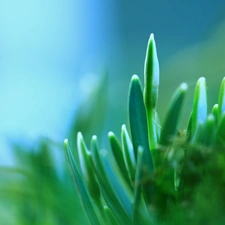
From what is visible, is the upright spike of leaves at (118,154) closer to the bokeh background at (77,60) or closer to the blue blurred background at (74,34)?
the bokeh background at (77,60)

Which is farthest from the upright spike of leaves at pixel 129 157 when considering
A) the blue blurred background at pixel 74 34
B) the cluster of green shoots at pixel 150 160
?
the blue blurred background at pixel 74 34

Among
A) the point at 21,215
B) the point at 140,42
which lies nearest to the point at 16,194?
the point at 21,215

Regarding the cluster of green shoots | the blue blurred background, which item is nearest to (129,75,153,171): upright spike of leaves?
the cluster of green shoots

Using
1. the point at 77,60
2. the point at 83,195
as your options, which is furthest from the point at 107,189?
the point at 77,60

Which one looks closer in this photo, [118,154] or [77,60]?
[118,154]

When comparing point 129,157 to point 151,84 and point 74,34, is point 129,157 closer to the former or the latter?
point 151,84

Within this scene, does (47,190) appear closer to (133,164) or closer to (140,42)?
(133,164)
